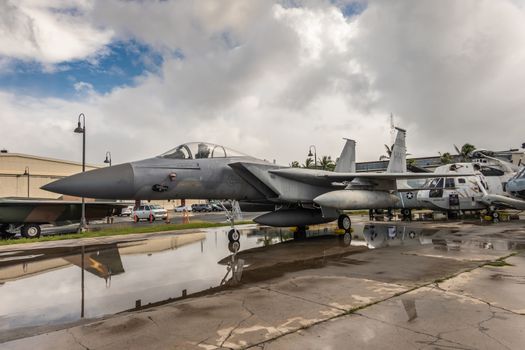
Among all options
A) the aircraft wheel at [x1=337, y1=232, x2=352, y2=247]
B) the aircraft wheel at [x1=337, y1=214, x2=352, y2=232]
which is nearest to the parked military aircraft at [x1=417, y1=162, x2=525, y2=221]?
the aircraft wheel at [x1=337, y1=214, x2=352, y2=232]

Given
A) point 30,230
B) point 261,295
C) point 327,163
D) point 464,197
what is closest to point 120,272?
point 261,295

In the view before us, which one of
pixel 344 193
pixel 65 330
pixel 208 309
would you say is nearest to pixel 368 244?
pixel 344 193

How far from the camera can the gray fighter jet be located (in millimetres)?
6961

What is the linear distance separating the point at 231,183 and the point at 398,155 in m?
10.6

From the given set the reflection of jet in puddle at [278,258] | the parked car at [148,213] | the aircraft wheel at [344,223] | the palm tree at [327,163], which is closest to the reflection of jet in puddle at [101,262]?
the reflection of jet in puddle at [278,258]

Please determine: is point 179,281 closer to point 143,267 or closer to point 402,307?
point 143,267

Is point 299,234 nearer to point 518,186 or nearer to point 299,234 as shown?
point 299,234

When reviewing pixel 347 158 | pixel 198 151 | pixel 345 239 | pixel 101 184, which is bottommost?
pixel 345 239

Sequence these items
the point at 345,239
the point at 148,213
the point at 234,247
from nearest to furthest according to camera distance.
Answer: the point at 234,247, the point at 345,239, the point at 148,213

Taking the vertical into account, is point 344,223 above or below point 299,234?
above

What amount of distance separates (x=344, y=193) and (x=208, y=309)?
7693mm

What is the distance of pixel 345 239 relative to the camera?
10.6m

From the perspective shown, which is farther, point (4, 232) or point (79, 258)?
point (4, 232)

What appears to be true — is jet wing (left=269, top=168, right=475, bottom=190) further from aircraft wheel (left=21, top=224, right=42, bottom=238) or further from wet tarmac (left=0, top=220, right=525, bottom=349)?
aircraft wheel (left=21, top=224, right=42, bottom=238)
